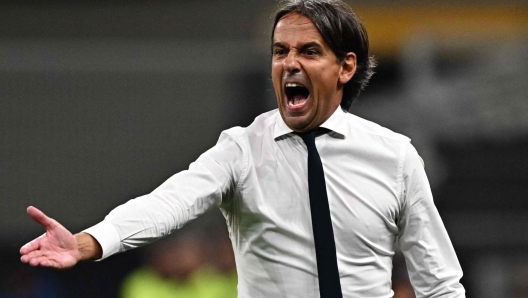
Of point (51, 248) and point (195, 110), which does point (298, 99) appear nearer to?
point (51, 248)

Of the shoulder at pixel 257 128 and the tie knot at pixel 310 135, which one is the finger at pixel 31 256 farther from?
the tie knot at pixel 310 135

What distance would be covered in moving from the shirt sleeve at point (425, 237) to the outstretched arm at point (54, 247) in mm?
779

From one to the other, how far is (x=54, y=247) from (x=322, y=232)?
24.4 inches

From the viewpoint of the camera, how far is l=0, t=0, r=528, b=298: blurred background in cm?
385

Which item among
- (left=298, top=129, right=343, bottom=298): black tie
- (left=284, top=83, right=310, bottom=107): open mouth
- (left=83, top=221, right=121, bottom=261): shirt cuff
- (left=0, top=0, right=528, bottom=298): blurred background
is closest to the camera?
(left=83, top=221, right=121, bottom=261): shirt cuff

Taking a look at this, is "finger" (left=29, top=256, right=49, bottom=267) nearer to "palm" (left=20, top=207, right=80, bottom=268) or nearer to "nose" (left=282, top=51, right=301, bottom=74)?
"palm" (left=20, top=207, right=80, bottom=268)

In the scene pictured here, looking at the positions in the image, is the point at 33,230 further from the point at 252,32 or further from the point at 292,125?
the point at 292,125

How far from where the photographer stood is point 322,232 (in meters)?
1.85

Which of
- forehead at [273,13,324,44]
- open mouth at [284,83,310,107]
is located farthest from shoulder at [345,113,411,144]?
forehead at [273,13,324,44]

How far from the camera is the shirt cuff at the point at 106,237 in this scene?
62.3 inches

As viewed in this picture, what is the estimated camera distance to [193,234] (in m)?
3.84

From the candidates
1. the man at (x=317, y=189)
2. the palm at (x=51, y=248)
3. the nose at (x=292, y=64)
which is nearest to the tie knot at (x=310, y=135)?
the man at (x=317, y=189)

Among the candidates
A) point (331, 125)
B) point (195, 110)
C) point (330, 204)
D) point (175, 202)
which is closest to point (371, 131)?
point (331, 125)

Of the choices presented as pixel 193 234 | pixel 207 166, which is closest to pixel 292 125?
pixel 207 166
